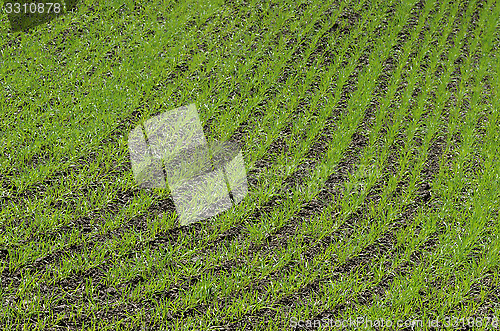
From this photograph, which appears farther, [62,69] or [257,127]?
[62,69]

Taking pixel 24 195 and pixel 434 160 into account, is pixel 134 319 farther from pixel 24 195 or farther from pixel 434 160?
pixel 434 160

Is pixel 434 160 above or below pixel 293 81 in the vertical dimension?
below

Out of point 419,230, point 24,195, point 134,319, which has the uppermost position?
point 24,195

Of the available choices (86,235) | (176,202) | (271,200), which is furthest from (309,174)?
(86,235)

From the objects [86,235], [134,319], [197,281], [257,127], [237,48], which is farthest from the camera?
[237,48]

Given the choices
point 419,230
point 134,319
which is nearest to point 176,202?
point 134,319

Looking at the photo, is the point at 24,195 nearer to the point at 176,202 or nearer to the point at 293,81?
the point at 176,202

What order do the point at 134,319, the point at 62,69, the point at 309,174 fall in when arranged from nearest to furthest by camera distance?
1. the point at 134,319
2. the point at 309,174
3. the point at 62,69
